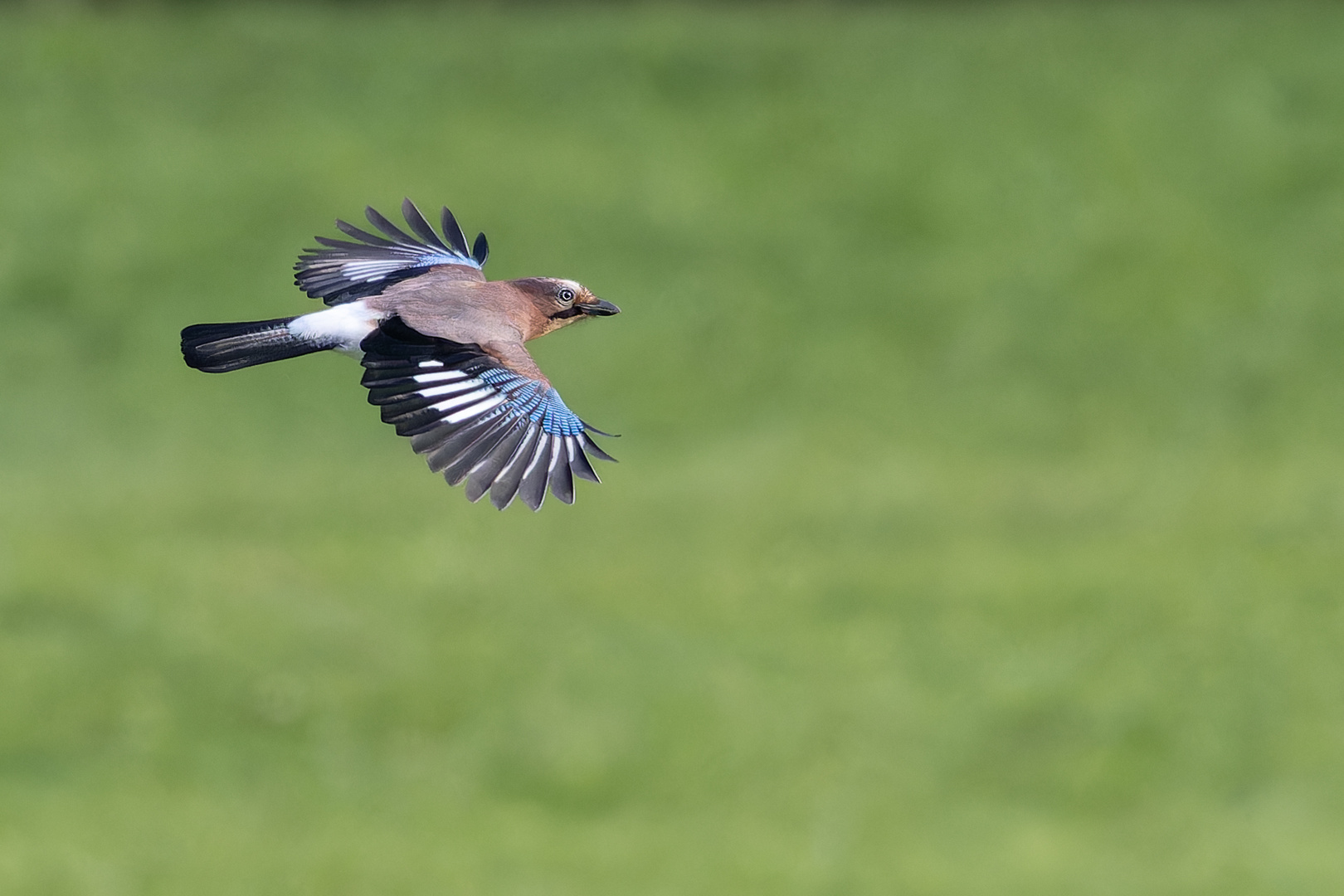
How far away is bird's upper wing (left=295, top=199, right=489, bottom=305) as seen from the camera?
7461mm

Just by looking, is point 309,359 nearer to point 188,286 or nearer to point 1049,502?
point 188,286

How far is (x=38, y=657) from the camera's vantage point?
1024 inches

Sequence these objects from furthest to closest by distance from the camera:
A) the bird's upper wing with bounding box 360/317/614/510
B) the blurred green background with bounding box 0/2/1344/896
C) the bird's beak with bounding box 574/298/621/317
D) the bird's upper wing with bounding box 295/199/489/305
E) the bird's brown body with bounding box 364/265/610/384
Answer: the blurred green background with bounding box 0/2/1344/896, the bird's upper wing with bounding box 295/199/489/305, the bird's beak with bounding box 574/298/621/317, the bird's brown body with bounding box 364/265/610/384, the bird's upper wing with bounding box 360/317/614/510

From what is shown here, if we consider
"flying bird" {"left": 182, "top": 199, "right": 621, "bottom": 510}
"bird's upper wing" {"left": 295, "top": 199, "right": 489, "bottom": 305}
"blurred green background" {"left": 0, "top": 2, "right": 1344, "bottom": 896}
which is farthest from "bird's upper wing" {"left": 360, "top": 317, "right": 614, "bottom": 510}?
"blurred green background" {"left": 0, "top": 2, "right": 1344, "bottom": 896}

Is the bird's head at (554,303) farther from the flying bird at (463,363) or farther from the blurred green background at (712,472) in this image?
the blurred green background at (712,472)

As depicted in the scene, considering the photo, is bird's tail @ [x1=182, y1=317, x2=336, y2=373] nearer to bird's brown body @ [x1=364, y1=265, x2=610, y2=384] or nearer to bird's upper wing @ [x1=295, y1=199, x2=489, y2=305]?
bird's brown body @ [x1=364, y1=265, x2=610, y2=384]

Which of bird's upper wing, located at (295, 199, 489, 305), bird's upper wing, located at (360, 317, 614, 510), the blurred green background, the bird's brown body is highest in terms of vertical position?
the blurred green background

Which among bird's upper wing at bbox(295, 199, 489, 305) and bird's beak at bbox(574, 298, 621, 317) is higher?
bird's upper wing at bbox(295, 199, 489, 305)

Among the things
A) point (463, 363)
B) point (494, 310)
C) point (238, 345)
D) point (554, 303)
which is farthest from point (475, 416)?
point (238, 345)

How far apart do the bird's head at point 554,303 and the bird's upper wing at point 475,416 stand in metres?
0.32

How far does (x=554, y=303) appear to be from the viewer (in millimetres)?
6512

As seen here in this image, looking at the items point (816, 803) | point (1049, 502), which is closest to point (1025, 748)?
point (816, 803)

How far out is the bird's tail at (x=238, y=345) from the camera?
246 inches

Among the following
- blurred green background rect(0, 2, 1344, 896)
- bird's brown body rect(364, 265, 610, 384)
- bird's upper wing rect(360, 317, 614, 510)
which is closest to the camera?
bird's upper wing rect(360, 317, 614, 510)
